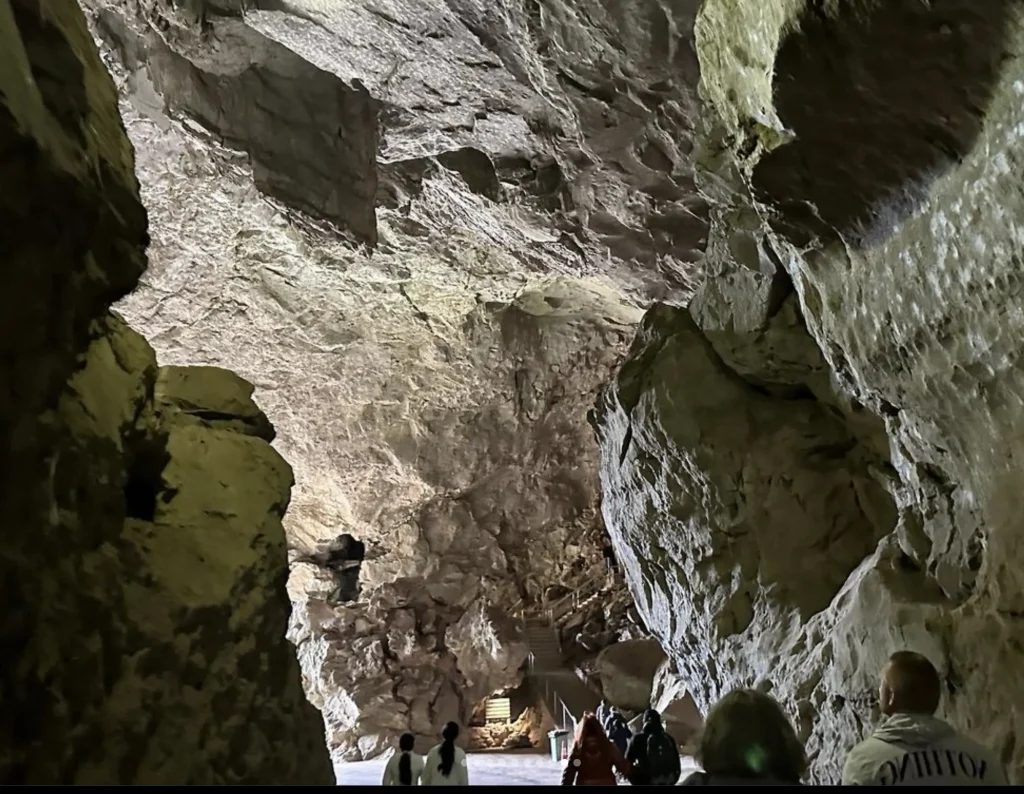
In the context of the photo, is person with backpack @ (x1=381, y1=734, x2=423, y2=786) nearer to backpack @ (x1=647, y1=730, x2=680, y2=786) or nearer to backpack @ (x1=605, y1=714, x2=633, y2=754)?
backpack @ (x1=647, y1=730, x2=680, y2=786)

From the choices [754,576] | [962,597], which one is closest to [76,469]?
[962,597]

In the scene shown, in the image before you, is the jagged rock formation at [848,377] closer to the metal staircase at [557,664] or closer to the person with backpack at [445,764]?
the person with backpack at [445,764]

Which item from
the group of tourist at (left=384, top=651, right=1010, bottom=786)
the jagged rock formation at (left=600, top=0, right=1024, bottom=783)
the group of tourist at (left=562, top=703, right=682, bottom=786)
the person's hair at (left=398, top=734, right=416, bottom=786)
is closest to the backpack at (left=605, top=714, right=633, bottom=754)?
the jagged rock formation at (left=600, top=0, right=1024, bottom=783)

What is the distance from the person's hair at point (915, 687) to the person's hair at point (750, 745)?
0.95 ft

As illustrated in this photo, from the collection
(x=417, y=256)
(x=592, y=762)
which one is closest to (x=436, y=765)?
(x=592, y=762)

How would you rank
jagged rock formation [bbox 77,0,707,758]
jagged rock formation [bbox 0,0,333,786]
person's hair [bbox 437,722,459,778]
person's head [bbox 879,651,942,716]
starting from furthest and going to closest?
jagged rock formation [bbox 77,0,707,758]
person's hair [bbox 437,722,459,778]
jagged rock formation [bbox 0,0,333,786]
person's head [bbox 879,651,942,716]

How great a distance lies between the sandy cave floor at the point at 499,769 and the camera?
33.4 ft

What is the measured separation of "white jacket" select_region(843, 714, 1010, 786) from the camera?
6.63ft

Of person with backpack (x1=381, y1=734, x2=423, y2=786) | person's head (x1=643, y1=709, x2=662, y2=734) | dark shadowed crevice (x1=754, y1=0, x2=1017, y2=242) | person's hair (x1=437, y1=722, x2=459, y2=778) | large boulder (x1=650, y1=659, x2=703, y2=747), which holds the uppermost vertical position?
dark shadowed crevice (x1=754, y1=0, x2=1017, y2=242)

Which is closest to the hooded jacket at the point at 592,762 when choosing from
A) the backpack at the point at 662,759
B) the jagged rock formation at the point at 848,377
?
the backpack at the point at 662,759

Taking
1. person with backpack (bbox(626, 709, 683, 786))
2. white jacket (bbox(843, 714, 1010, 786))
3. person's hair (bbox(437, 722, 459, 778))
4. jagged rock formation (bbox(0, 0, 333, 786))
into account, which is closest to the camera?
white jacket (bbox(843, 714, 1010, 786))

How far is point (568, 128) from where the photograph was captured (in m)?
8.43

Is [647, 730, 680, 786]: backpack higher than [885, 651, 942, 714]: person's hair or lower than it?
lower

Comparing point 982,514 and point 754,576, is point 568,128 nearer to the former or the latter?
point 754,576
